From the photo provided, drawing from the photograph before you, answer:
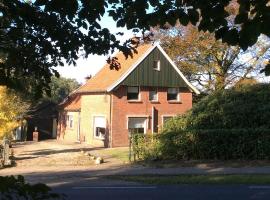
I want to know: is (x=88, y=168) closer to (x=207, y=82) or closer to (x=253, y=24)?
(x=253, y=24)

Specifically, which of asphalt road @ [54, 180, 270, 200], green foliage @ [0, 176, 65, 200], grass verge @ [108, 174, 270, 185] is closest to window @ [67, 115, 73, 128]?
grass verge @ [108, 174, 270, 185]

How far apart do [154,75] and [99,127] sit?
6104 millimetres

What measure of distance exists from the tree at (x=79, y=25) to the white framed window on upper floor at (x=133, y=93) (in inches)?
1350

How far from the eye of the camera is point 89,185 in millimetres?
17422

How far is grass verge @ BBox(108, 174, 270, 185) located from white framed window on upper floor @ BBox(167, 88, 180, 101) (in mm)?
23068

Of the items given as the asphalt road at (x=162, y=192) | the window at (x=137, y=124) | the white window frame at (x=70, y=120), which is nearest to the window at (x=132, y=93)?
the window at (x=137, y=124)

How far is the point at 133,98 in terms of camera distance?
40.8 metres

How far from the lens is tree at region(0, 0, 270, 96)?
385cm

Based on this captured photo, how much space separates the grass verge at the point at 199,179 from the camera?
17.5 m

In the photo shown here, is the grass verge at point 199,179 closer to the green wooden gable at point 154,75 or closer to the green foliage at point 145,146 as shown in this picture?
the green foliage at point 145,146

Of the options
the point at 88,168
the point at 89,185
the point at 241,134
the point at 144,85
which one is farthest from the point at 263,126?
the point at 144,85

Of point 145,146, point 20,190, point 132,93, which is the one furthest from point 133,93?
point 20,190

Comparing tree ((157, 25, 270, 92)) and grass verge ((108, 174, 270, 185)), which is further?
tree ((157, 25, 270, 92))

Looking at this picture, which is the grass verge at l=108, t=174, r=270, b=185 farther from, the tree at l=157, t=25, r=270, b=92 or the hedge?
the tree at l=157, t=25, r=270, b=92
